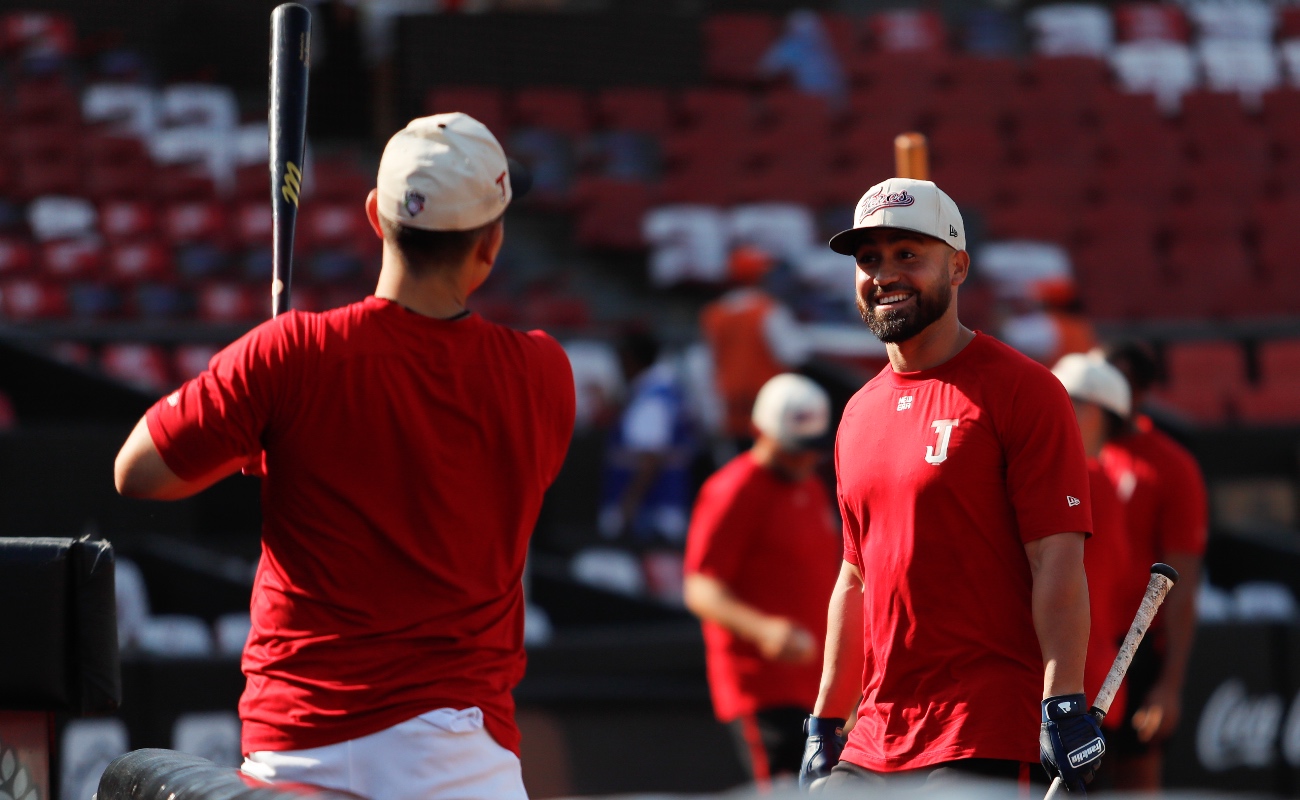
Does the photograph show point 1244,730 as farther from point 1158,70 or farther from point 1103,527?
point 1158,70

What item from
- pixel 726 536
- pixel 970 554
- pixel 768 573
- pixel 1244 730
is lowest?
pixel 1244 730

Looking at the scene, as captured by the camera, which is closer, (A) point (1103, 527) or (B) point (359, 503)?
(B) point (359, 503)

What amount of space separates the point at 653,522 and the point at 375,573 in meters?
7.67

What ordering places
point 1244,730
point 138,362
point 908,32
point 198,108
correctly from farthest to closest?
point 908,32
point 198,108
point 138,362
point 1244,730

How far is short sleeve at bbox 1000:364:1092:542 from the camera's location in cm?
329

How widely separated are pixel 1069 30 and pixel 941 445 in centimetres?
1634

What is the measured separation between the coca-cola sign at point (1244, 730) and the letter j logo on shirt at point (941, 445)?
530cm

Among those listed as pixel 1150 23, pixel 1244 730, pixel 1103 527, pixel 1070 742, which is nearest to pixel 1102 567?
pixel 1103 527

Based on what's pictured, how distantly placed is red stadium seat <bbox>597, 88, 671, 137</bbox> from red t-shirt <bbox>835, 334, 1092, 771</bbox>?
12.7 meters

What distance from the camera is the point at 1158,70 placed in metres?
18.2

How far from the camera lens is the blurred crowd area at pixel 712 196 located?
1121 cm

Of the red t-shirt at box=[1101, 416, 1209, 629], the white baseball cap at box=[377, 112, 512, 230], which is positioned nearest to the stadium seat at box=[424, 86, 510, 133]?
the red t-shirt at box=[1101, 416, 1209, 629]

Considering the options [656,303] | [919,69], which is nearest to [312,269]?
[656,303]

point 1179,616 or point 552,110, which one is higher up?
point 552,110
